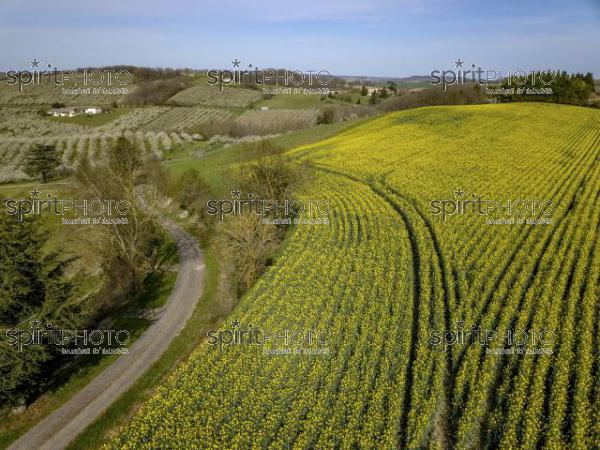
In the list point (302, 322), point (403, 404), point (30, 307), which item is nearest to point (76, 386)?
point (30, 307)

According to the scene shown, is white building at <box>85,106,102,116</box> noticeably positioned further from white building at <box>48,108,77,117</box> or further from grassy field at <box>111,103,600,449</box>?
grassy field at <box>111,103,600,449</box>

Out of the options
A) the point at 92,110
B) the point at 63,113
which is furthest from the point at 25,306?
the point at 92,110

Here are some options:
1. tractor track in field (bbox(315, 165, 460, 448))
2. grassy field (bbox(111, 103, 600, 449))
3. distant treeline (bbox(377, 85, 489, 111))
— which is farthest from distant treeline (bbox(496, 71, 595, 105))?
tractor track in field (bbox(315, 165, 460, 448))

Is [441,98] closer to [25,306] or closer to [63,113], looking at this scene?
[25,306]

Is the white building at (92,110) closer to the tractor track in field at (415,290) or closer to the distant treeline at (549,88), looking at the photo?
the tractor track in field at (415,290)

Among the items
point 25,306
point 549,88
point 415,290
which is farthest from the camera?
point 549,88

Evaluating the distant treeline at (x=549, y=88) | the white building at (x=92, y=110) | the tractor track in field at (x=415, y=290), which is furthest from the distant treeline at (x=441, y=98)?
the white building at (x=92, y=110)
